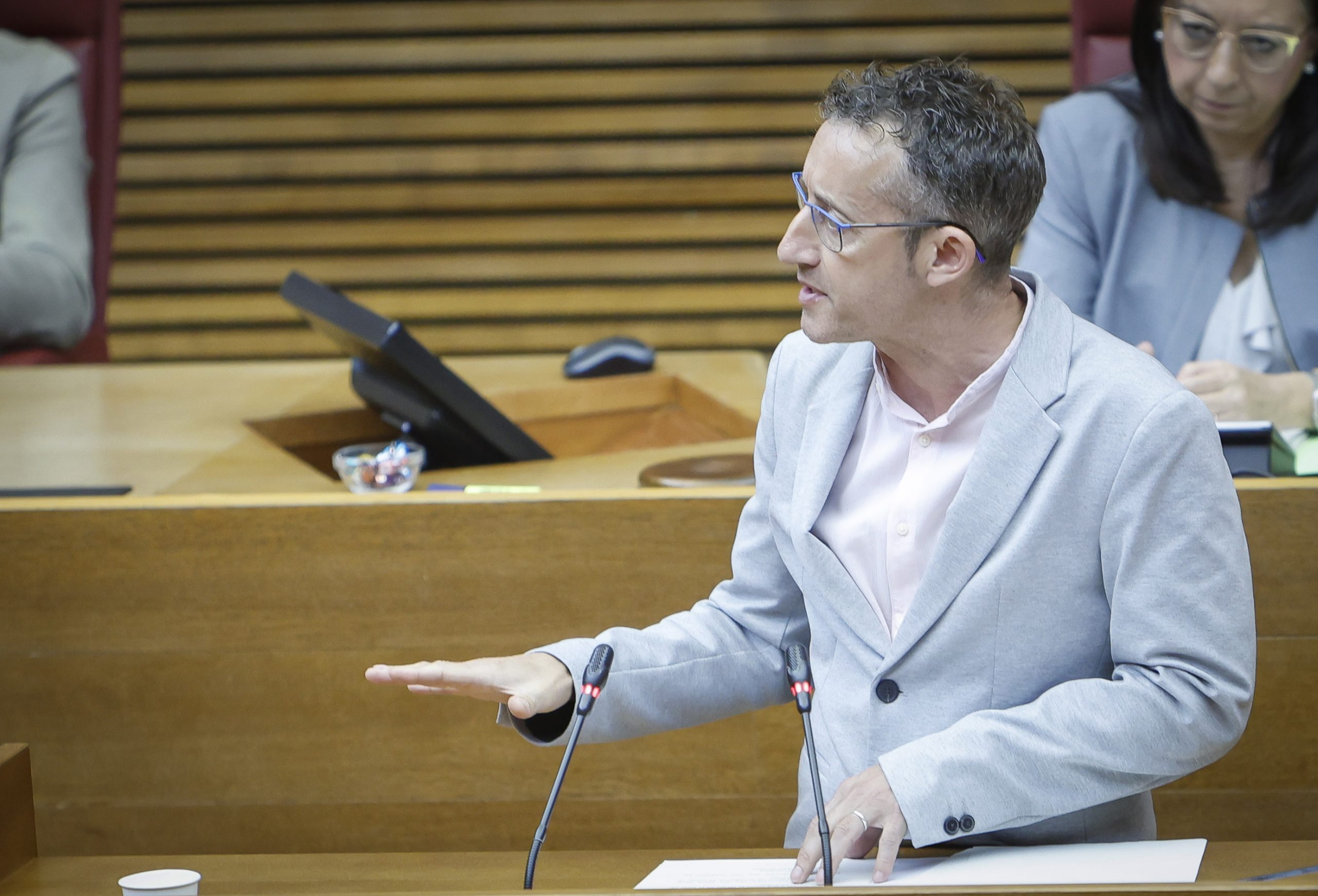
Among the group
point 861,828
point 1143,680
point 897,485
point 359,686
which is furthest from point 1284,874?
point 359,686

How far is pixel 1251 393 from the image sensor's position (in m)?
2.00

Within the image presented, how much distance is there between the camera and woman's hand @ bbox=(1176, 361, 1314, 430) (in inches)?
76.9

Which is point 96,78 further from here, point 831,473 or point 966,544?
point 966,544

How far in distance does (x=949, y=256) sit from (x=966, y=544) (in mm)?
270

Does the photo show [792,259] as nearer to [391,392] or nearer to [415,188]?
[391,392]

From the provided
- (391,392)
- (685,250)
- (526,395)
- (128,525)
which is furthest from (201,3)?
(128,525)

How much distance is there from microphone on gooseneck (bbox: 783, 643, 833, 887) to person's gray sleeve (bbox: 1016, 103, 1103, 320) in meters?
1.28

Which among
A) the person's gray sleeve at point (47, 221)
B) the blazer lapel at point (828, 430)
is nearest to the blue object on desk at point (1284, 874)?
the blazer lapel at point (828, 430)

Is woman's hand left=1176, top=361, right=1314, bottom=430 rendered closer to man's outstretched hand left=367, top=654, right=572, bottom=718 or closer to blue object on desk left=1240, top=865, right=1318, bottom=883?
blue object on desk left=1240, top=865, right=1318, bottom=883

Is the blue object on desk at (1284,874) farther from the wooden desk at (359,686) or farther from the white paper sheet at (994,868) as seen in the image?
the wooden desk at (359,686)

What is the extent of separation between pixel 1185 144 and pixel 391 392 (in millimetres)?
1328

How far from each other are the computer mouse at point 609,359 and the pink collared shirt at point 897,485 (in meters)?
1.46

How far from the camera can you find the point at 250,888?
1.29 metres

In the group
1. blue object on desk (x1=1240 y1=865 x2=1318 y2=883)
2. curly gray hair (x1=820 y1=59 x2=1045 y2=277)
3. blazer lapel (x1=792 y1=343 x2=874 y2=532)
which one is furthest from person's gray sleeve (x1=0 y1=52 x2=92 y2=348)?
blue object on desk (x1=1240 y1=865 x2=1318 y2=883)
